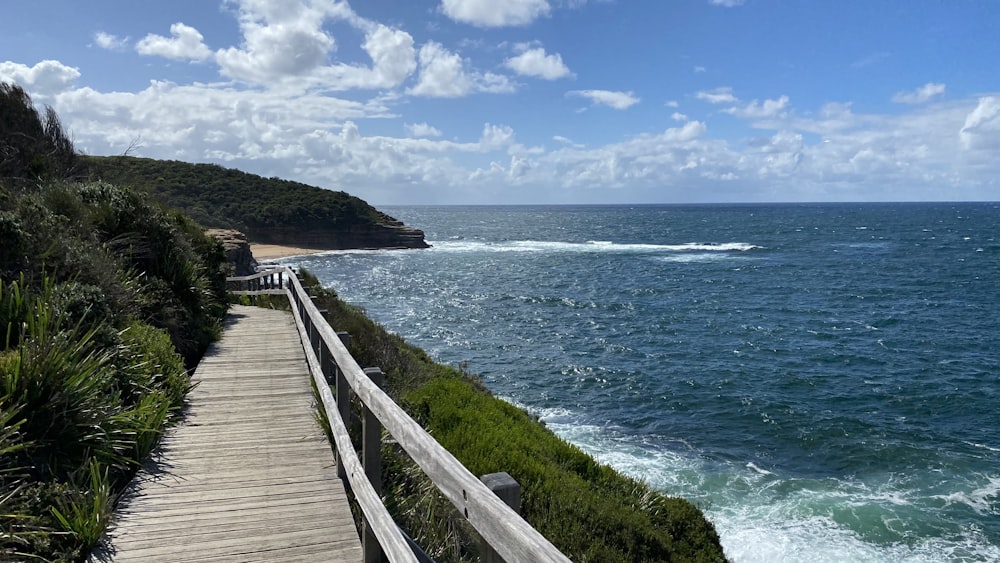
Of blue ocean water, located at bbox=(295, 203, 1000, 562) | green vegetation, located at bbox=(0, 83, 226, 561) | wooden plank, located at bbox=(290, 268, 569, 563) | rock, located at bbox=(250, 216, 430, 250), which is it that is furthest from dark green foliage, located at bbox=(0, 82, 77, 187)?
rock, located at bbox=(250, 216, 430, 250)

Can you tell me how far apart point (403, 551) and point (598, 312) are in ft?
104

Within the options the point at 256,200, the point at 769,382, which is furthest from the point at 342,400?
the point at 256,200

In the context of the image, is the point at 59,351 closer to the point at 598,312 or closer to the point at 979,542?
the point at 979,542

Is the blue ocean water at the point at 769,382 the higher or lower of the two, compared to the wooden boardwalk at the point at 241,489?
lower

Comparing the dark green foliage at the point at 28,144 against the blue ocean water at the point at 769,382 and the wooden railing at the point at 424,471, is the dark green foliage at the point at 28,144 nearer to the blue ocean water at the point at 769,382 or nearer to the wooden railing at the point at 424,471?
the wooden railing at the point at 424,471

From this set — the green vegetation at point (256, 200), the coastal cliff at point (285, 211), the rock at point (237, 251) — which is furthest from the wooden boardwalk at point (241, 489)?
the coastal cliff at point (285, 211)

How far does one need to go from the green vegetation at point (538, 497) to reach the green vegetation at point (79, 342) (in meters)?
2.21

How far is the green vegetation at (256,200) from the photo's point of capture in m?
71.2

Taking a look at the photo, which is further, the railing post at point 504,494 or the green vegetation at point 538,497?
the green vegetation at point 538,497

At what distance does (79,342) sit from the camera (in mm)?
6258

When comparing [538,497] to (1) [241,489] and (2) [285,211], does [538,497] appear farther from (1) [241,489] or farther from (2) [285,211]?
(2) [285,211]

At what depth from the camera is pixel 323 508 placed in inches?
188

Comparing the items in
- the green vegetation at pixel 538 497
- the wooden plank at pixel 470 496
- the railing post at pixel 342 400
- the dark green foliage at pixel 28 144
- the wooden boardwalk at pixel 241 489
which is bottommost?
the green vegetation at pixel 538 497

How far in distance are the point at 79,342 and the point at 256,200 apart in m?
75.5
